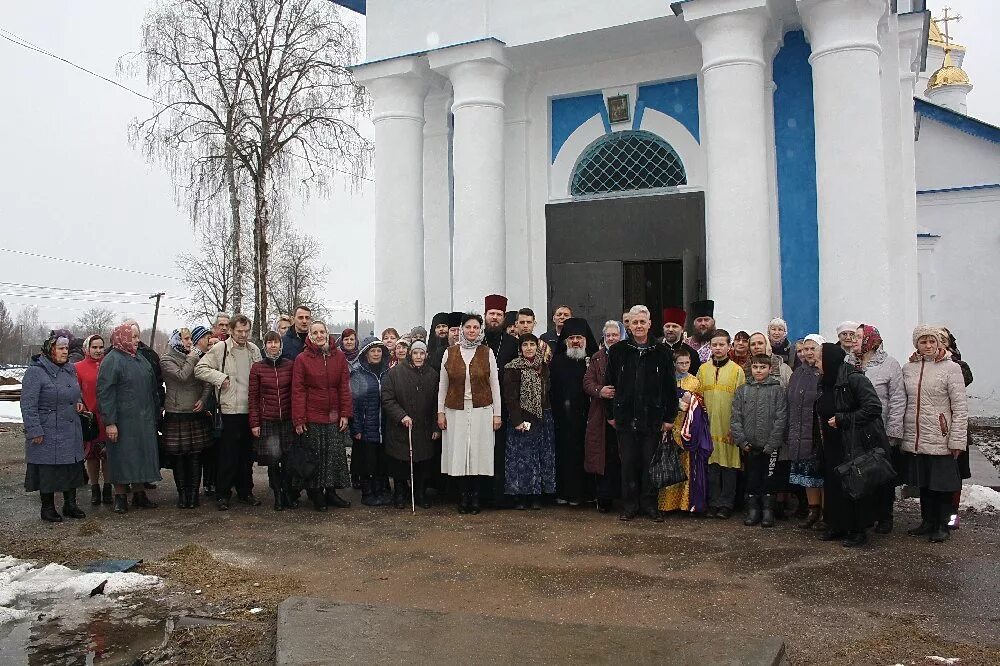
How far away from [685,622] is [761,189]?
6033 millimetres

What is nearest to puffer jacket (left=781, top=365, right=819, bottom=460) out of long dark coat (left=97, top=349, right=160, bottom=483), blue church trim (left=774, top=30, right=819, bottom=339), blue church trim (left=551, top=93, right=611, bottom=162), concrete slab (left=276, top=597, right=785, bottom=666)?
concrete slab (left=276, top=597, right=785, bottom=666)

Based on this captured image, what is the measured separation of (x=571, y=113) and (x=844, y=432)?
668cm

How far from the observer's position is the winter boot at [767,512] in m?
7.09

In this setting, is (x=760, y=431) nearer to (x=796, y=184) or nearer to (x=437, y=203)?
(x=796, y=184)

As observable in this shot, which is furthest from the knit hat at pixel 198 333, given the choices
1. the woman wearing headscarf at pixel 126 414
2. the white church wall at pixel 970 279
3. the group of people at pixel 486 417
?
the white church wall at pixel 970 279

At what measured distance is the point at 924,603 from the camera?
5.00 metres

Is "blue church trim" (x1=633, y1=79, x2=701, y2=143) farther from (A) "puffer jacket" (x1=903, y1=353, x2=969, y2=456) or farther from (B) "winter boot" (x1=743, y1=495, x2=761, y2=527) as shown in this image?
(B) "winter boot" (x1=743, y1=495, x2=761, y2=527)

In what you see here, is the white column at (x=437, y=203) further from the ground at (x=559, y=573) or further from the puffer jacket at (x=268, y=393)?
the ground at (x=559, y=573)

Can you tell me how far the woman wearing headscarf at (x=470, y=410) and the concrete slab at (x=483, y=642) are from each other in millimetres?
3183

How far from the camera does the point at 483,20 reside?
1116 centimetres

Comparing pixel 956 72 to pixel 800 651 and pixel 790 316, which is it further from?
pixel 800 651

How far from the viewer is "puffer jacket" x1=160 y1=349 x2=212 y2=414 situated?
8.16m

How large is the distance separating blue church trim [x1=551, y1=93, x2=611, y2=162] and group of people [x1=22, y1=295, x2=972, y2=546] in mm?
4110

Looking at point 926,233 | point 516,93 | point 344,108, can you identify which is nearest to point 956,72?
point 926,233
